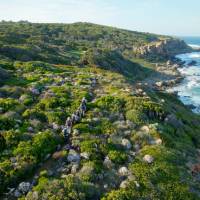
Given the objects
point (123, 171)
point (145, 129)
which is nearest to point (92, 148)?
point (123, 171)

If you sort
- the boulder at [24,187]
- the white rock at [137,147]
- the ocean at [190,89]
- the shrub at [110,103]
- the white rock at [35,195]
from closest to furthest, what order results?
the white rock at [35,195] < the boulder at [24,187] < the white rock at [137,147] < the shrub at [110,103] < the ocean at [190,89]

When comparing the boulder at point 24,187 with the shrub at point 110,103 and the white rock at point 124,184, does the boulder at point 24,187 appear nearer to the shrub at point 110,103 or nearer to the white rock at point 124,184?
the white rock at point 124,184

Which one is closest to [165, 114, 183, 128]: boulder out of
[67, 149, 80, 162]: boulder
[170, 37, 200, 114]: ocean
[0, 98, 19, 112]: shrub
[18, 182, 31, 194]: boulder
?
[67, 149, 80, 162]: boulder

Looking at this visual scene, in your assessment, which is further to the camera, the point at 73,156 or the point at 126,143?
the point at 126,143

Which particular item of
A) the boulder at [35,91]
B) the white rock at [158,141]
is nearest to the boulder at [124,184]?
the white rock at [158,141]

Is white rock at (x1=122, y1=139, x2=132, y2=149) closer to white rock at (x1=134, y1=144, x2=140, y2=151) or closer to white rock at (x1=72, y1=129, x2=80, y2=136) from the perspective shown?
white rock at (x1=134, y1=144, x2=140, y2=151)

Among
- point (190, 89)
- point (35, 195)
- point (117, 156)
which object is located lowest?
point (190, 89)

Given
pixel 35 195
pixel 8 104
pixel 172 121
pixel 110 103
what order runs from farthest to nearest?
1. pixel 110 103
2. pixel 172 121
3. pixel 8 104
4. pixel 35 195

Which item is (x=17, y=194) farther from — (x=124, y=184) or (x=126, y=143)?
(x=126, y=143)

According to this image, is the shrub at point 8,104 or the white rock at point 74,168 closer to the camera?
the white rock at point 74,168
